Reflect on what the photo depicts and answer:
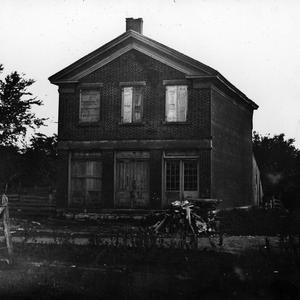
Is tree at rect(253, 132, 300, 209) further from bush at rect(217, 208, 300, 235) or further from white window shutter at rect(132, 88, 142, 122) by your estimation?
white window shutter at rect(132, 88, 142, 122)

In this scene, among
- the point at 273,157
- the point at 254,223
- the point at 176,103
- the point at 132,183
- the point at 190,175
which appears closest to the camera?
the point at 254,223

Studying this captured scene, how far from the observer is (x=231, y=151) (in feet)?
84.8

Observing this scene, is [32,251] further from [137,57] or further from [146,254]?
[137,57]

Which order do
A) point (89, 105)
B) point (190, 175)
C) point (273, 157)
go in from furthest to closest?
point (273, 157) → point (89, 105) → point (190, 175)

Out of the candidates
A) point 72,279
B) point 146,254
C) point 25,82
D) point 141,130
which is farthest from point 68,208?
point 25,82

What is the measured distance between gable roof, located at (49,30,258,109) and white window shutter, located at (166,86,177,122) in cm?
91

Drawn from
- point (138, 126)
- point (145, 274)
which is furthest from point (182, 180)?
point (145, 274)

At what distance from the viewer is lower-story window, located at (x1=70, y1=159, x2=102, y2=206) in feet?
74.5

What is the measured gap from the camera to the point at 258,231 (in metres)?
17.7

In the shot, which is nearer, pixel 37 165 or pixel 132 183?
pixel 132 183

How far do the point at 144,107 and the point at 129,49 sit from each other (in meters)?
2.69

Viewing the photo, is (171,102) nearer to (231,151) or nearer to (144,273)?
(231,151)

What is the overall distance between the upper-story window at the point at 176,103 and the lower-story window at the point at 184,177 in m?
1.84

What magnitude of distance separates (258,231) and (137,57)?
939cm
